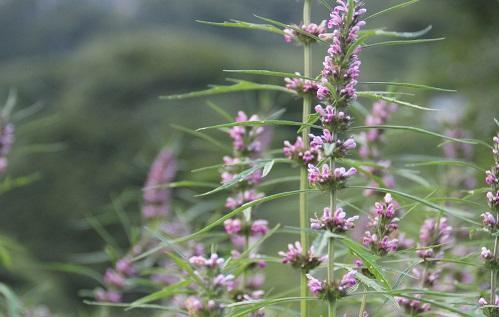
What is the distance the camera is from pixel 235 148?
1.57 metres

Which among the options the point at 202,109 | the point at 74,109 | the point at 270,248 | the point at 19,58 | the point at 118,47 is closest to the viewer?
the point at 270,248

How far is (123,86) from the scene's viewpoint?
9000mm

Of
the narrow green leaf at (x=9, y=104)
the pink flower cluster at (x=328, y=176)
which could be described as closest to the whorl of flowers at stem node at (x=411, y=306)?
the pink flower cluster at (x=328, y=176)

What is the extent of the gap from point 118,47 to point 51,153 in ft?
8.73

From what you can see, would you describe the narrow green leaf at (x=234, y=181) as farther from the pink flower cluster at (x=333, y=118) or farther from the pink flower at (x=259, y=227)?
the pink flower at (x=259, y=227)

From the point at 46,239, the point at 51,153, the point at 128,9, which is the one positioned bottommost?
the point at 46,239

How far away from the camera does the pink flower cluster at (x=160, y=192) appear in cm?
260

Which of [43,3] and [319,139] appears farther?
[43,3]

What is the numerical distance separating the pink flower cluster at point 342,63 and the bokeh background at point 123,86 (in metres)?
3.10

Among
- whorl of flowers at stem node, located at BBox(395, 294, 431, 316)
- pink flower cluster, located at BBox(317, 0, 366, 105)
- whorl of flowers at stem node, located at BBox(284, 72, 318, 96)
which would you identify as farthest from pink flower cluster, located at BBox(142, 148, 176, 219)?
pink flower cluster, located at BBox(317, 0, 366, 105)

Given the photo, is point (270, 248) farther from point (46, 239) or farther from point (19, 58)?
point (19, 58)

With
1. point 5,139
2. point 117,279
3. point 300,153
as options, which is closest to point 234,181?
point 300,153

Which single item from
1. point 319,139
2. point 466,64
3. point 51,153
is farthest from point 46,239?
point 319,139

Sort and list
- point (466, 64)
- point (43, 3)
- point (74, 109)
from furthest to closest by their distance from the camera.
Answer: point (43, 3), point (74, 109), point (466, 64)
